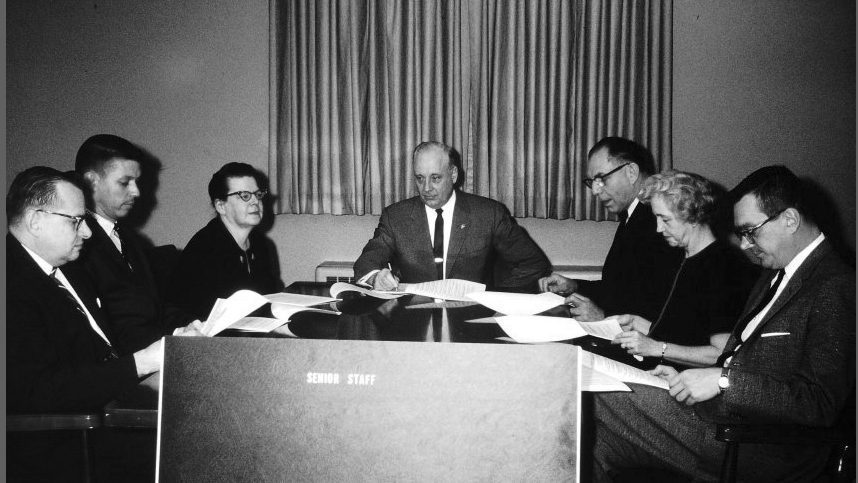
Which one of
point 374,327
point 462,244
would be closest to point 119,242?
point 374,327

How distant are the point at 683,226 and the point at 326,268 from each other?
225 centimetres

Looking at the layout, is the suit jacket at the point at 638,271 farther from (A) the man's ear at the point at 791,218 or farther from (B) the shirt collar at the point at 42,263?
(B) the shirt collar at the point at 42,263

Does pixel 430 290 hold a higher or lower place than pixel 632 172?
lower

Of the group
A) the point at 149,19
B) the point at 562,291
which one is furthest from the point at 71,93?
the point at 562,291

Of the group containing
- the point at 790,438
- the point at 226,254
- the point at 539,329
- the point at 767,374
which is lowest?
the point at 790,438

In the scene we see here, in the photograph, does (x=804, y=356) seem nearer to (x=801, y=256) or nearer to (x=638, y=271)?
(x=801, y=256)

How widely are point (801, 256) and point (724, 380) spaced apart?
442 mm

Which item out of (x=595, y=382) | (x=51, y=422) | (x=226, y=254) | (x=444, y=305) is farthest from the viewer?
(x=226, y=254)

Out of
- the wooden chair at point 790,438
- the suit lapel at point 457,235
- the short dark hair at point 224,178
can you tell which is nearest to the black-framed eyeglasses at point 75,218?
the short dark hair at point 224,178

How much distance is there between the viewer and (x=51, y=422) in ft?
4.27

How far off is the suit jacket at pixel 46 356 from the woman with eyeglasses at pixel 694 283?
1.50 m

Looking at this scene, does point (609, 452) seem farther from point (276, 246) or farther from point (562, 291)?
point (276, 246)

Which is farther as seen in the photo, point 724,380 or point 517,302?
point 517,302

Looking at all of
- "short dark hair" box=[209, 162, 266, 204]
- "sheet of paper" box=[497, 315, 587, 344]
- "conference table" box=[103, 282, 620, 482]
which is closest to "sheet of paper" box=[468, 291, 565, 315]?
"conference table" box=[103, 282, 620, 482]
